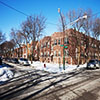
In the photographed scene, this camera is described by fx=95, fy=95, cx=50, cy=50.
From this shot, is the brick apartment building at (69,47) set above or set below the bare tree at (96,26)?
below

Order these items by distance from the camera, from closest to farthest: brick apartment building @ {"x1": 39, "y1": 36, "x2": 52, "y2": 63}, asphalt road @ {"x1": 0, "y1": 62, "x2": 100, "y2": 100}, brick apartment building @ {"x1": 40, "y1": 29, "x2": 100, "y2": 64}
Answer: asphalt road @ {"x1": 0, "y1": 62, "x2": 100, "y2": 100} < brick apartment building @ {"x1": 40, "y1": 29, "x2": 100, "y2": 64} < brick apartment building @ {"x1": 39, "y1": 36, "x2": 52, "y2": 63}

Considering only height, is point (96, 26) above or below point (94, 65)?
above

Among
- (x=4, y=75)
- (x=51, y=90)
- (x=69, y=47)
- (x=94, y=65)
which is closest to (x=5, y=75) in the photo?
(x=4, y=75)

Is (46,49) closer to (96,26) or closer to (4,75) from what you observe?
(96,26)

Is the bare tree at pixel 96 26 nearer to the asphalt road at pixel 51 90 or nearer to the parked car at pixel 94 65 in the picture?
the parked car at pixel 94 65

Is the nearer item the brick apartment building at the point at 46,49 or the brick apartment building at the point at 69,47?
the brick apartment building at the point at 69,47

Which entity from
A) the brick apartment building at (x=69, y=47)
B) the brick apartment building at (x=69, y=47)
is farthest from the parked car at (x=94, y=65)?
the brick apartment building at (x=69, y=47)

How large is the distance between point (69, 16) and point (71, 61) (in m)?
11.9

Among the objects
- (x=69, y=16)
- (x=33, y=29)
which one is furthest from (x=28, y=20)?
(x=69, y=16)

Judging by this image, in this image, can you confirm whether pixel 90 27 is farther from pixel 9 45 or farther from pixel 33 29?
pixel 9 45

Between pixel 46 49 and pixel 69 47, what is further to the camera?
pixel 46 49

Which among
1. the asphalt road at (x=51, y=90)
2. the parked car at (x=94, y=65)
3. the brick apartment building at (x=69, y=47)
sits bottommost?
the asphalt road at (x=51, y=90)

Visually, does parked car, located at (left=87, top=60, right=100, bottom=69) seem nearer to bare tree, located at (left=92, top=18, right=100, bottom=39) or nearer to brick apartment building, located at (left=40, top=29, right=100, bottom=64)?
brick apartment building, located at (left=40, top=29, right=100, bottom=64)

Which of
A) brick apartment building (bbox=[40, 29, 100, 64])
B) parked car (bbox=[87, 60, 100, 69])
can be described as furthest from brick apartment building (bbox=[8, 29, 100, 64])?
parked car (bbox=[87, 60, 100, 69])
